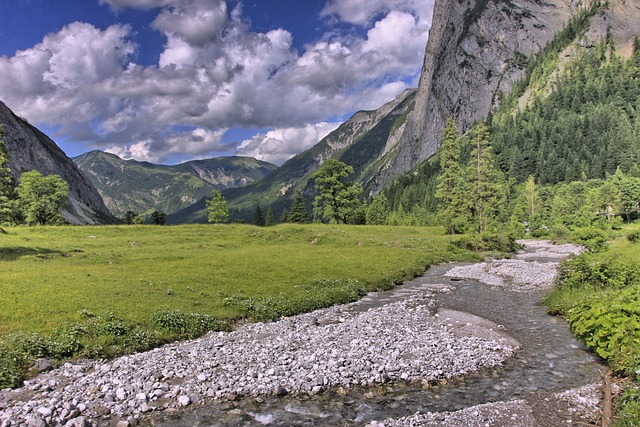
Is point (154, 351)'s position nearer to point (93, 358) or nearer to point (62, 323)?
point (93, 358)

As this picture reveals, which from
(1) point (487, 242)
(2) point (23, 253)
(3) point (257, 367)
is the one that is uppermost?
(2) point (23, 253)

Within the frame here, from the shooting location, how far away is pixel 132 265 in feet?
117

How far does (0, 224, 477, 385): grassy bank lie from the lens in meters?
18.3

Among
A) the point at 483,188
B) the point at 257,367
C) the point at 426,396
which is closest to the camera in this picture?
the point at 426,396

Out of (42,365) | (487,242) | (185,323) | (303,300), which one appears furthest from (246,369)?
(487,242)

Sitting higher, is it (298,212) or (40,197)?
(40,197)

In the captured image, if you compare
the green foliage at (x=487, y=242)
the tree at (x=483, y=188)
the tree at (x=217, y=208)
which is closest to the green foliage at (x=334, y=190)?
the tree at (x=483, y=188)

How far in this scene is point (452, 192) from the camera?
83.5 m

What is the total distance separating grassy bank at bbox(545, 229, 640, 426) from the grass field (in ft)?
51.1

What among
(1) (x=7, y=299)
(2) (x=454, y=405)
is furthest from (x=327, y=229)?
(2) (x=454, y=405)

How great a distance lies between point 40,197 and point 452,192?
89037mm

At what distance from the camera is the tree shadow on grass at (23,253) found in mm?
37062

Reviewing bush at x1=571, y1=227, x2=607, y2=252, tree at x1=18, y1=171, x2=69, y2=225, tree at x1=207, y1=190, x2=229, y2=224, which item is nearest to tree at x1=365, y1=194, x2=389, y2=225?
tree at x1=207, y1=190, x2=229, y2=224

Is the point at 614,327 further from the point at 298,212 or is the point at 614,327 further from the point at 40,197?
the point at 298,212
